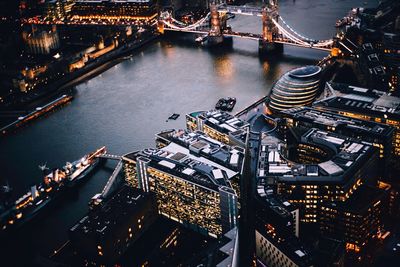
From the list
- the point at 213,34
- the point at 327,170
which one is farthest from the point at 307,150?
the point at 213,34

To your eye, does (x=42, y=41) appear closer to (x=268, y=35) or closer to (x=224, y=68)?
(x=224, y=68)

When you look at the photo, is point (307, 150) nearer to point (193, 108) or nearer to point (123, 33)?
point (193, 108)

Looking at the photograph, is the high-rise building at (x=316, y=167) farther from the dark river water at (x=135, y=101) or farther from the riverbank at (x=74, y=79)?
the riverbank at (x=74, y=79)

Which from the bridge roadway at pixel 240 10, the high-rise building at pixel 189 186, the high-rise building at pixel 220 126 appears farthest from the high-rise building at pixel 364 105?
the bridge roadway at pixel 240 10

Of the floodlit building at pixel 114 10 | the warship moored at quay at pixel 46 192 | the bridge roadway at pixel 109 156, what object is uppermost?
the floodlit building at pixel 114 10

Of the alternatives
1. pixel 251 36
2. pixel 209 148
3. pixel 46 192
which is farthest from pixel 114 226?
pixel 251 36

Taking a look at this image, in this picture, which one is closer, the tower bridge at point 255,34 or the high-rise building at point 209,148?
the high-rise building at point 209,148
